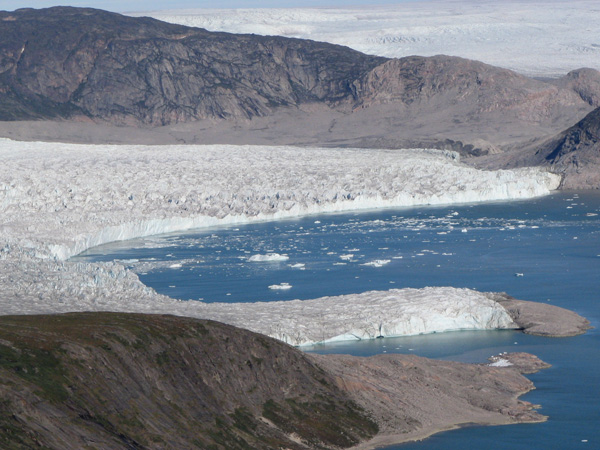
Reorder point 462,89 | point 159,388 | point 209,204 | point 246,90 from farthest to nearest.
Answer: point 246,90, point 462,89, point 209,204, point 159,388

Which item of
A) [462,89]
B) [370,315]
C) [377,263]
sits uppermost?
[462,89]


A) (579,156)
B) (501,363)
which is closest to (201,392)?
(501,363)

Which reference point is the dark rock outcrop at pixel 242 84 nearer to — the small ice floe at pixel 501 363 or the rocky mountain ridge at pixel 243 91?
the rocky mountain ridge at pixel 243 91

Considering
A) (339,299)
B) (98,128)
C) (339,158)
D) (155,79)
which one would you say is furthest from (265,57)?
(339,299)

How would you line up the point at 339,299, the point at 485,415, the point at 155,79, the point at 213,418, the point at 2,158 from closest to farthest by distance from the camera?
the point at 213,418 < the point at 485,415 < the point at 339,299 < the point at 2,158 < the point at 155,79

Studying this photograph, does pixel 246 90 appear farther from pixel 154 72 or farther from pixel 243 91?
pixel 154 72

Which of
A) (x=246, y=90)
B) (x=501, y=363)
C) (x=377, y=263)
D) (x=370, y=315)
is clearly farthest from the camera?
(x=246, y=90)

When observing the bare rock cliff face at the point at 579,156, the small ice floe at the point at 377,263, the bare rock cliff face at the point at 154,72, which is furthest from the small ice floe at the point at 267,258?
the bare rock cliff face at the point at 154,72

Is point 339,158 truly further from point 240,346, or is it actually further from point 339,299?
point 240,346
